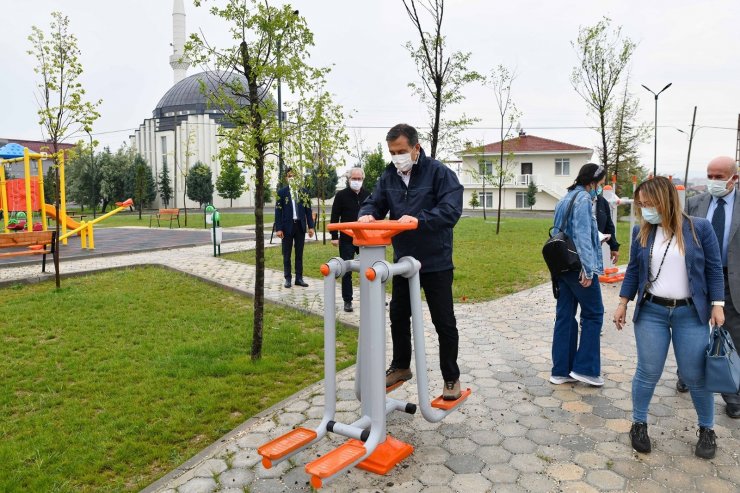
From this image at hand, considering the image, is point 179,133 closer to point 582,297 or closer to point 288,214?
point 288,214

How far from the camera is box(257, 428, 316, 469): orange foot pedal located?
2.84 meters

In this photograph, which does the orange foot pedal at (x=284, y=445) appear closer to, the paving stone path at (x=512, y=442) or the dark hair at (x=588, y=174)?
the paving stone path at (x=512, y=442)

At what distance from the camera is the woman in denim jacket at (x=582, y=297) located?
4.20 meters

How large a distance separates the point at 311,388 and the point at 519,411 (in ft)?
5.51

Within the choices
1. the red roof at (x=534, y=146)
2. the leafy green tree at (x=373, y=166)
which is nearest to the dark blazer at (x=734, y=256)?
the leafy green tree at (x=373, y=166)

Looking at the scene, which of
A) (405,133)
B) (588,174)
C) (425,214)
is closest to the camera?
(425,214)

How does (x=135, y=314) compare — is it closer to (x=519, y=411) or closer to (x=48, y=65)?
(x=48, y=65)

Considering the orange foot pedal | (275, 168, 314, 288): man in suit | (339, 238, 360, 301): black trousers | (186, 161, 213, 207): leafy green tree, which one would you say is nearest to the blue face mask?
the orange foot pedal

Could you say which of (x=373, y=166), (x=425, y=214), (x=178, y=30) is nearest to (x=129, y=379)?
(x=425, y=214)

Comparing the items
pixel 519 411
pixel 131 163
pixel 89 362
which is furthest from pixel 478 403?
pixel 131 163

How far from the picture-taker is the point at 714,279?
124 inches

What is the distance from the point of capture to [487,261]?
39.0 feet

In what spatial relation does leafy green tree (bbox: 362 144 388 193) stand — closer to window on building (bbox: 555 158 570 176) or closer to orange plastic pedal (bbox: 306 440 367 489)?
window on building (bbox: 555 158 570 176)

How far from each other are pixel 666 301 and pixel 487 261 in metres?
8.69
